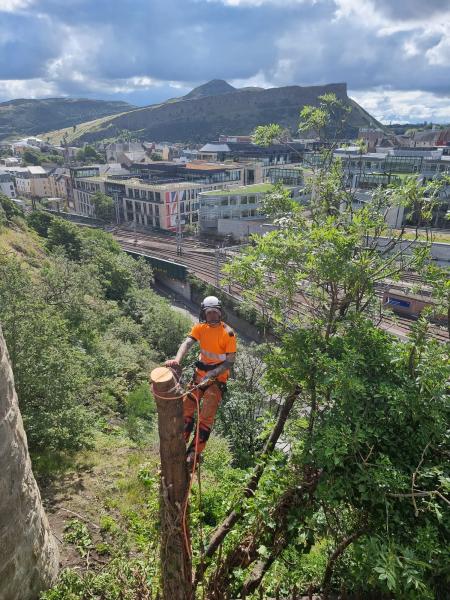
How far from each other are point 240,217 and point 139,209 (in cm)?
1866

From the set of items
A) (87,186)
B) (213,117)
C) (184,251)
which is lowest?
(184,251)

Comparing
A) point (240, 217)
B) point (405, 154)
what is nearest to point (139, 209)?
point (240, 217)

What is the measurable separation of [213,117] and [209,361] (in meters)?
193

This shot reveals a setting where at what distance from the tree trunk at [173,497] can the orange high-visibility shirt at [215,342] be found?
177 cm

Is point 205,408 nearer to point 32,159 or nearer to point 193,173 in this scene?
point 193,173

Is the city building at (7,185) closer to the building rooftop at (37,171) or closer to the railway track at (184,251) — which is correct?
the building rooftop at (37,171)

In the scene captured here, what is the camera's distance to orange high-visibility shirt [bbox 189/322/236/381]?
19.3 feet

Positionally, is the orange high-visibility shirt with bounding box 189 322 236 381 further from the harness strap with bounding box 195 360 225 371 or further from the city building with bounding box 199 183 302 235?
the city building with bounding box 199 183 302 235

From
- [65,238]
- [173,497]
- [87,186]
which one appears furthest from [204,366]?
[87,186]

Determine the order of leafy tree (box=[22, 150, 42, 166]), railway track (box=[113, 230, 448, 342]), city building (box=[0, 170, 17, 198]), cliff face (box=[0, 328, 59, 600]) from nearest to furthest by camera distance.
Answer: cliff face (box=[0, 328, 59, 600]) → railway track (box=[113, 230, 448, 342]) → city building (box=[0, 170, 17, 198]) → leafy tree (box=[22, 150, 42, 166])

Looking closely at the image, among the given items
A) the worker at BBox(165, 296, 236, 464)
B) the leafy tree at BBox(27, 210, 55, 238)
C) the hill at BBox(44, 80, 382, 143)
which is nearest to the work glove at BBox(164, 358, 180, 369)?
the worker at BBox(165, 296, 236, 464)

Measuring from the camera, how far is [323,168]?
20.7ft

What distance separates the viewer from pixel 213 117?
180 m

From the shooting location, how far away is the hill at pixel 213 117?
6708 inches
